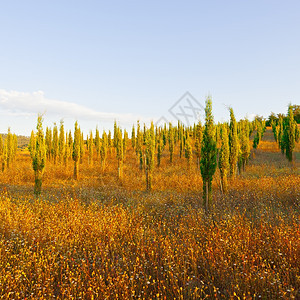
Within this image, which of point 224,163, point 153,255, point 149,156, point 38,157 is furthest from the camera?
point 149,156

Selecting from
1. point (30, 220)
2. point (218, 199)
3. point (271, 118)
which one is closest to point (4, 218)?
point (30, 220)

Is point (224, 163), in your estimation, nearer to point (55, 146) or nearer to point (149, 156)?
point (149, 156)

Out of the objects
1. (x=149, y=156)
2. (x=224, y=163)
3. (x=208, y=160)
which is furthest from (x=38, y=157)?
(x=224, y=163)

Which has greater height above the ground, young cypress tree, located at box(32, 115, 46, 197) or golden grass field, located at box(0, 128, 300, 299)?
young cypress tree, located at box(32, 115, 46, 197)

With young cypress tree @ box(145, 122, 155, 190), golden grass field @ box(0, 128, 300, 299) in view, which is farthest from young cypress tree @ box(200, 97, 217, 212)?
young cypress tree @ box(145, 122, 155, 190)

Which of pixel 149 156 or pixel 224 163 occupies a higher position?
pixel 149 156

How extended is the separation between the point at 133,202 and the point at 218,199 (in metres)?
4.69

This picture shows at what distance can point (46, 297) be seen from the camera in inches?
138

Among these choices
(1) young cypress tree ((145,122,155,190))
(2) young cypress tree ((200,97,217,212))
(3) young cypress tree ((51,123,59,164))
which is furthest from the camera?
(3) young cypress tree ((51,123,59,164))

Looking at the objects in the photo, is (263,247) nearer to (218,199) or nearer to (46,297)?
(46,297)

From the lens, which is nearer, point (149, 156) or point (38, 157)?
point (38, 157)

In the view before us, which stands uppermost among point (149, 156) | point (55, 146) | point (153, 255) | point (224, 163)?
point (55, 146)

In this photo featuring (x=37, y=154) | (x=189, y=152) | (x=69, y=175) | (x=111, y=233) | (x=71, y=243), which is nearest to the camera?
(x=71, y=243)

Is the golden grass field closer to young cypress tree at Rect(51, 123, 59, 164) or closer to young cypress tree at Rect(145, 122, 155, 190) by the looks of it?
young cypress tree at Rect(145, 122, 155, 190)
